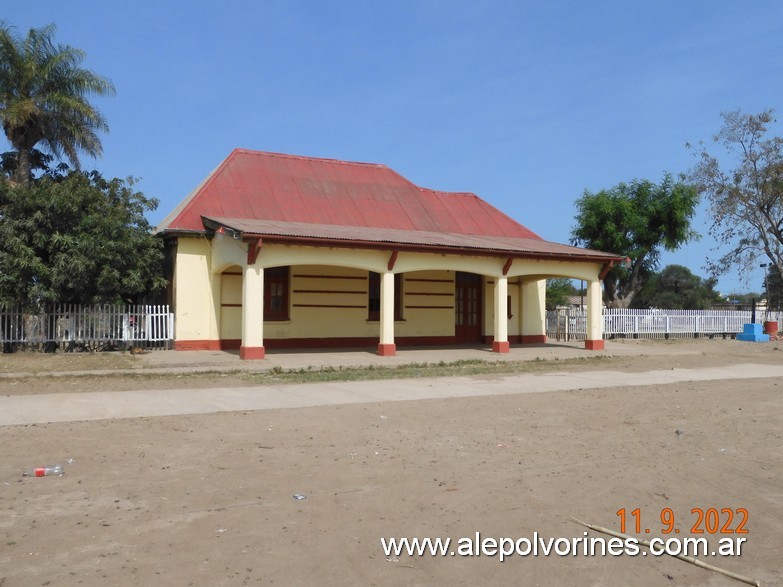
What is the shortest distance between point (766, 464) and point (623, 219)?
112 feet

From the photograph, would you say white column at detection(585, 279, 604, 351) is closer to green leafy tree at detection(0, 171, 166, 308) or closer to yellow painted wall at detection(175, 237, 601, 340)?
yellow painted wall at detection(175, 237, 601, 340)

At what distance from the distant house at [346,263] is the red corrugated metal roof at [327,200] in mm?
52

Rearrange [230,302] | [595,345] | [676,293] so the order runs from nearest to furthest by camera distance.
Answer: [230,302] < [595,345] < [676,293]

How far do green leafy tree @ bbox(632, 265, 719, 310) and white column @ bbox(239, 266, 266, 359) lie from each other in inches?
1943

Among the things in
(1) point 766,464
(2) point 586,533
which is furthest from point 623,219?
(2) point 586,533

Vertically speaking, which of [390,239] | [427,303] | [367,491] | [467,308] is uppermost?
[390,239]

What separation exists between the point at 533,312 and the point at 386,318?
28.8 feet

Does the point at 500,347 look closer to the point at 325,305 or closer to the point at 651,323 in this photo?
the point at 325,305

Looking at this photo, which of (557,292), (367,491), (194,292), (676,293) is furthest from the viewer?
(676,293)

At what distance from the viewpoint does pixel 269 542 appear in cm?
479

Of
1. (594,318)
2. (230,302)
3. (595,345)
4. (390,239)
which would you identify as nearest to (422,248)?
(390,239)

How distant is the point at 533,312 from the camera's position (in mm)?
26359

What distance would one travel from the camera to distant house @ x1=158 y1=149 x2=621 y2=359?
737 inches

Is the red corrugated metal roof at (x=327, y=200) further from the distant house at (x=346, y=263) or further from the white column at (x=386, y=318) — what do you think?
the white column at (x=386, y=318)
